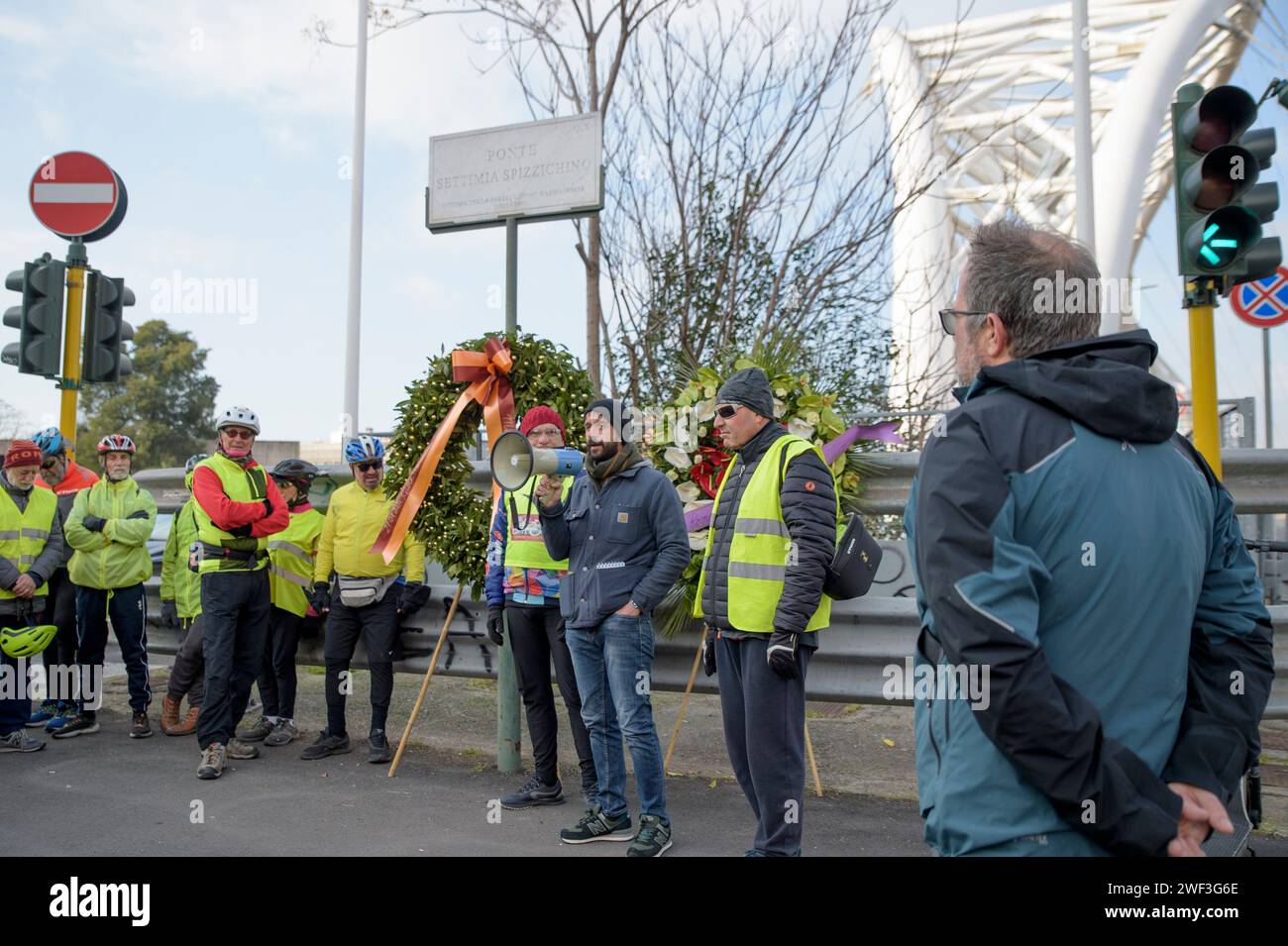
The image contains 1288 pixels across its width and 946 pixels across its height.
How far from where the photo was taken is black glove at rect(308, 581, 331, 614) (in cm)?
754

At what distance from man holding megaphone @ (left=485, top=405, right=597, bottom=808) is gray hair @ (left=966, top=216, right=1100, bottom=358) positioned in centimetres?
392

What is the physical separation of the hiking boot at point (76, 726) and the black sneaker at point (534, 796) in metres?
3.75

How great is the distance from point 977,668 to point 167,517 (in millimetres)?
11868

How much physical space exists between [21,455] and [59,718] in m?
2.00

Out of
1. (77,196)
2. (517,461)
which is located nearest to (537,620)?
(517,461)

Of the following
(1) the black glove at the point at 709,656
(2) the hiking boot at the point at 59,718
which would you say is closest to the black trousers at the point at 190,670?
(2) the hiking boot at the point at 59,718

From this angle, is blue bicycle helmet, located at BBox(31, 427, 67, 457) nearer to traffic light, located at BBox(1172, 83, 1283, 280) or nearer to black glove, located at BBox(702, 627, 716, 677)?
black glove, located at BBox(702, 627, 716, 677)

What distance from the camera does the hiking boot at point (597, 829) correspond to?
17.7 feet

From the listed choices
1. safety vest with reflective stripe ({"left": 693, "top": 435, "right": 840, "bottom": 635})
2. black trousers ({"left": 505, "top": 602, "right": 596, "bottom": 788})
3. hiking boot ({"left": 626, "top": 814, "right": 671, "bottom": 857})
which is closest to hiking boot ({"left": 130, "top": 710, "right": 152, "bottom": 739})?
black trousers ({"left": 505, "top": 602, "right": 596, "bottom": 788})

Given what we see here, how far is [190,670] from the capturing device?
781 cm

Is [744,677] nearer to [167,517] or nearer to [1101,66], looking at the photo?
[167,517]

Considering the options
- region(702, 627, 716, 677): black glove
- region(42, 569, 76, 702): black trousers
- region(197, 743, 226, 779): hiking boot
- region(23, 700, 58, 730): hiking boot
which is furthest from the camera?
region(42, 569, 76, 702): black trousers

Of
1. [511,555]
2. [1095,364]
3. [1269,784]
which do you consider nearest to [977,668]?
[1095,364]

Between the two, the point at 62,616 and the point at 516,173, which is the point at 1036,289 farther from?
the point at 62,616
